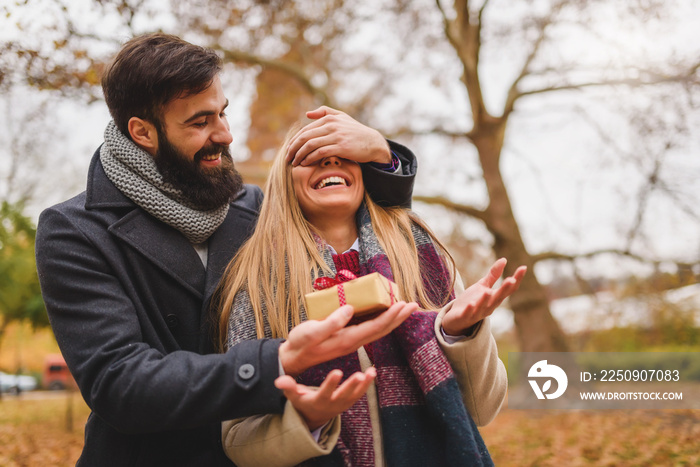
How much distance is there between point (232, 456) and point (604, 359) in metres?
9.54

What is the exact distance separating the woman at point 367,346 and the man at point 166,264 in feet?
0.37

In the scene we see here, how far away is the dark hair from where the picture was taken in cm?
227

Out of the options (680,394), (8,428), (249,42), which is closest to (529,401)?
(680,394)

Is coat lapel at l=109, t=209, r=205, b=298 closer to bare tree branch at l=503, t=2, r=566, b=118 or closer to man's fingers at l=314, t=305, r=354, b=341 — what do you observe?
man's fingers at l=314, t=305, r=354, b=341

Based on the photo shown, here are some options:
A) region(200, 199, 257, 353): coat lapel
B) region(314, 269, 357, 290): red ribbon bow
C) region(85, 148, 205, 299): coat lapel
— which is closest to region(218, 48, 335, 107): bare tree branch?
region(200, 199, 257, 353): coat lapel

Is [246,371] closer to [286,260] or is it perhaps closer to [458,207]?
[286,260]

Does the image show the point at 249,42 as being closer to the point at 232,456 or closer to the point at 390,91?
the point at 390,91

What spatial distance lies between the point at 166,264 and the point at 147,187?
0.33 metres

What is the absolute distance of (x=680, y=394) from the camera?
7898mm

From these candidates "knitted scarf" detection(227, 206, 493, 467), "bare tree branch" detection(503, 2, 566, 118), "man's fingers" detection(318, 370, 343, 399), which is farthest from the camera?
"bare tree branch" detection(503, 2, 566, 118)

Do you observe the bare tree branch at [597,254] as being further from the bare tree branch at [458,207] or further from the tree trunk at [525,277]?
the bare tree branch at [458,207]

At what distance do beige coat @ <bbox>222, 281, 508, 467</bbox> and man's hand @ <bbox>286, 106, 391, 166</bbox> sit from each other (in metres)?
0.74

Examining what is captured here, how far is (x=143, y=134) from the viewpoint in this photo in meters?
2.37

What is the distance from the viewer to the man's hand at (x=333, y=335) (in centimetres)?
156
